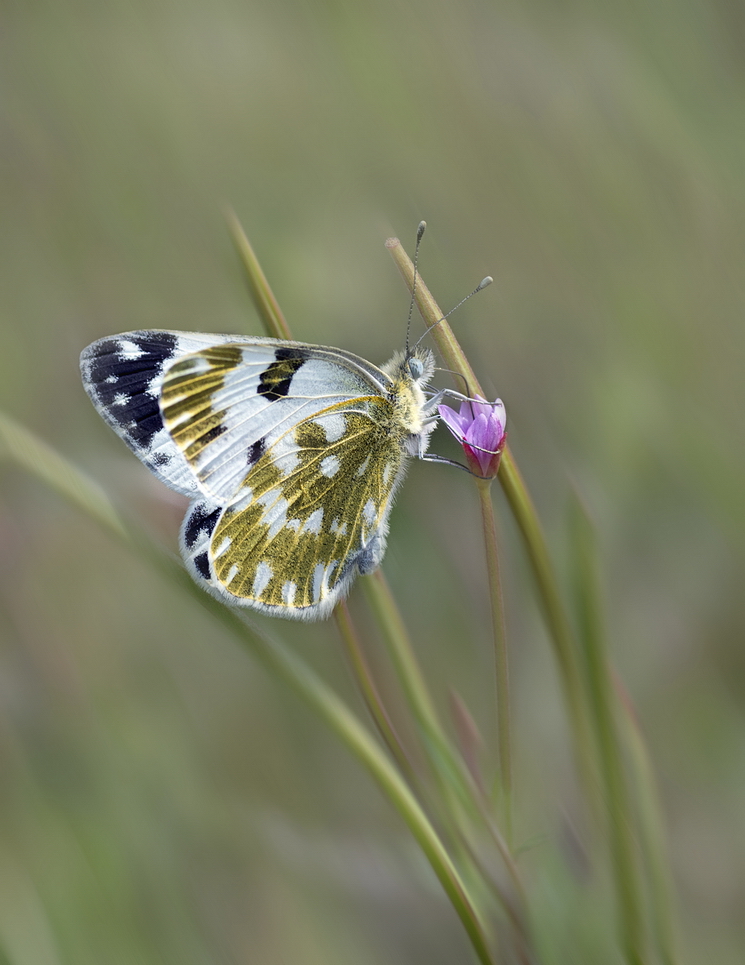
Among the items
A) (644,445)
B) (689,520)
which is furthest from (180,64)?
(689,520)

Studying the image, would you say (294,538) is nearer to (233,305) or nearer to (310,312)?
(310,312)

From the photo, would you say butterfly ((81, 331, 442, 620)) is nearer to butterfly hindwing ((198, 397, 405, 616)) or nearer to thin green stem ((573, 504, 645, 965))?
butterfly hindwing ((198, 397, 405, 616))

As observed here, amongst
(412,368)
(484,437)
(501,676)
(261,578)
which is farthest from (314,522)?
(501,676)

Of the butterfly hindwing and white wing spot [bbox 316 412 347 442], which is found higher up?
white wing spot [bbox 316 412 347 442]

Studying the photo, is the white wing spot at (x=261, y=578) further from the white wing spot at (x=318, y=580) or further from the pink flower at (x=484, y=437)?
the pink flower at (x=484, y=437)

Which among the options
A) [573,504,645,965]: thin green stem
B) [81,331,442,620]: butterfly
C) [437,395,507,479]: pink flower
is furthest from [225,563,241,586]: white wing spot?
[573,504,645,965]: thin green stem

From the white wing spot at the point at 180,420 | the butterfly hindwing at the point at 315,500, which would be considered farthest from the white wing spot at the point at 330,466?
the white wing spot at the point at 180,420

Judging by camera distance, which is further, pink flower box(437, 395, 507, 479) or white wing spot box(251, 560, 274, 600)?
white wing spot box(251, 560, 274, 600)
